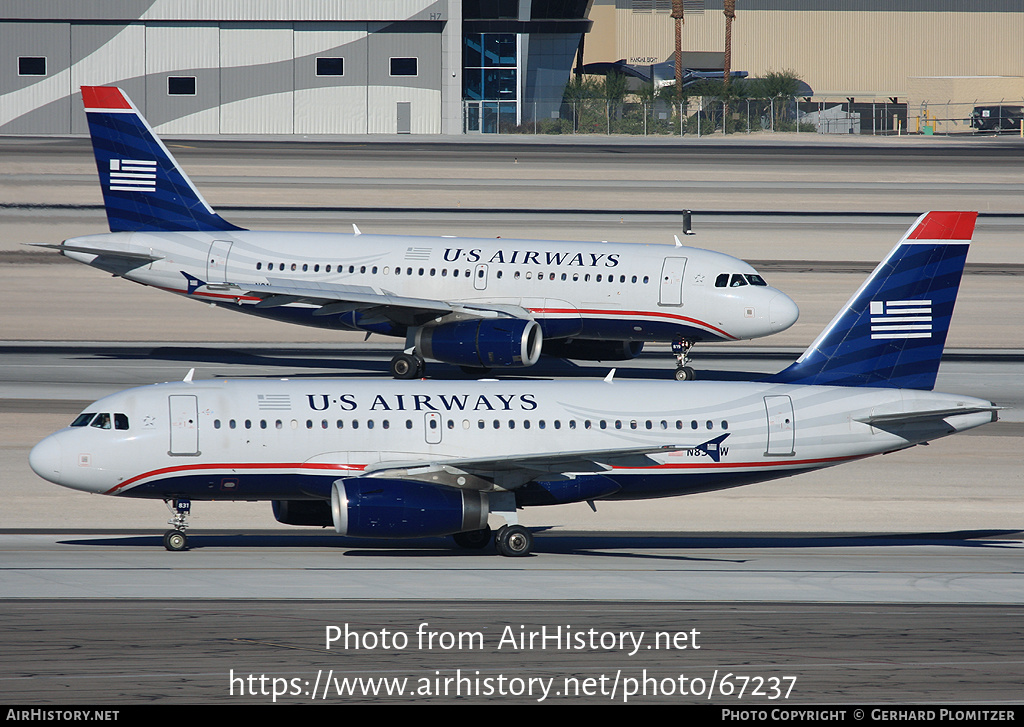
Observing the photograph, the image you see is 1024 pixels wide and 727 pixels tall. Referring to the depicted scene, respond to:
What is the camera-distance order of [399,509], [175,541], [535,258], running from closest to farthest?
[399,509], [175,541], [535,258]

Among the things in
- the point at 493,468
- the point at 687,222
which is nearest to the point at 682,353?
the point at 493,468

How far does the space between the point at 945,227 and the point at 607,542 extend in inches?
417

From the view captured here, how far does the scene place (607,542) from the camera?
29.4 m

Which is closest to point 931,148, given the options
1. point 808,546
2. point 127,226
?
point 127,226

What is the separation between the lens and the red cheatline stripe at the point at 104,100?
4619 cm

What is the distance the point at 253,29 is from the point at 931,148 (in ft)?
196

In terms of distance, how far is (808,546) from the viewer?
29.2m

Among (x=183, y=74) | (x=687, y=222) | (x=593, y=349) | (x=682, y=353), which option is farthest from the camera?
(x=183, y=74)

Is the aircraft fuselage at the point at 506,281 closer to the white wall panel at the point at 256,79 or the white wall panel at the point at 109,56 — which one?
the white wall panel at the point at 256,79

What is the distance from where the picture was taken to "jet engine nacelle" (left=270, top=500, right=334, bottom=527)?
1078 inches

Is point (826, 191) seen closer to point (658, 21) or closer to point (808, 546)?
point (808, 546)

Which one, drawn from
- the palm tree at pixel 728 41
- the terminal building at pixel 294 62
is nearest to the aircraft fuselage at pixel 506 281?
the terminal building at pixel 294 62

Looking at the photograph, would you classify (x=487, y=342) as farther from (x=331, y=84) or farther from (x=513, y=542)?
(x=331, y=84)

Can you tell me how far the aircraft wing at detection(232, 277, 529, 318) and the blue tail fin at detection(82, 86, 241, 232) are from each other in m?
5.12
